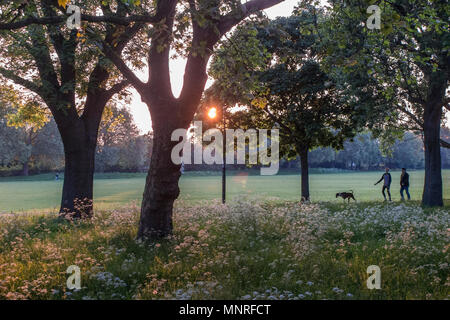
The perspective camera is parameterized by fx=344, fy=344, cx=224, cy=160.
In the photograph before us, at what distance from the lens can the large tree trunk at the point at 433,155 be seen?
18.6 metres

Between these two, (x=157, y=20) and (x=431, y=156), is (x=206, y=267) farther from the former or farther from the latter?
(x=431, y=156)

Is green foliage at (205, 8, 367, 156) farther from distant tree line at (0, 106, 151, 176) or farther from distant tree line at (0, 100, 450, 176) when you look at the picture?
distant tree line at (0, 106, 151, 176)

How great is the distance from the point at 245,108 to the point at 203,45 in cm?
1556

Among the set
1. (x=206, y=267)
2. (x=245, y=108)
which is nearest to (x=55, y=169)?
(x=245, y=108)

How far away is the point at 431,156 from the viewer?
742 inches

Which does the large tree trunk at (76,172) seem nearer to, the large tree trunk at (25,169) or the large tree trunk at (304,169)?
the large tree trunk at (304,169)

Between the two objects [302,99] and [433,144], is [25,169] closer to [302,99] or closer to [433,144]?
[302,99]

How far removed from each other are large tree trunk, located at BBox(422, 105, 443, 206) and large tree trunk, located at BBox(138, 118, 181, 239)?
615 inches

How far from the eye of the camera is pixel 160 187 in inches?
354

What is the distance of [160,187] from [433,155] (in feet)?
53.9

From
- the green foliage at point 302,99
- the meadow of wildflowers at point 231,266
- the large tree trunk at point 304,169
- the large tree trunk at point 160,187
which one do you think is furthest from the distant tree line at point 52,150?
the meadow of wildflowers at point 231,266

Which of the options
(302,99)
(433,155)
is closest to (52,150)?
(302,99)

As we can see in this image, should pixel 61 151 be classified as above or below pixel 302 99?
below
